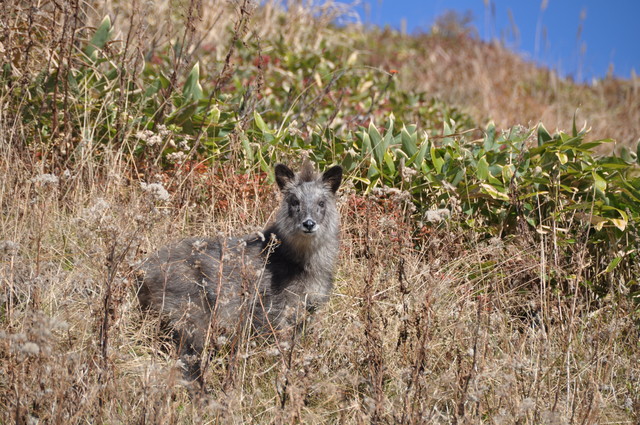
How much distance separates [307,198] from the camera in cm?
543

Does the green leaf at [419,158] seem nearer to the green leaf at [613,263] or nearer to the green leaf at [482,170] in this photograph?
the green leaf at [482,170]

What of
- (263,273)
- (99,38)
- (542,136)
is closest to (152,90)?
(99,38)

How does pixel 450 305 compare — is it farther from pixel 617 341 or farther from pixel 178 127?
pixel 178 127

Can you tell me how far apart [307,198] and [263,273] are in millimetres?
772

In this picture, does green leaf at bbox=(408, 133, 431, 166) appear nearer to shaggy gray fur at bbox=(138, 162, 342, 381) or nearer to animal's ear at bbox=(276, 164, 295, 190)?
shaggy gray fur at bbox=(138, 162, 342, 381)

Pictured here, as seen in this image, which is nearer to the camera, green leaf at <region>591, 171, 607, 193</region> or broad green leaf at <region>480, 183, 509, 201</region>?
green leaf at <region>591, 171, 607, 193</region>

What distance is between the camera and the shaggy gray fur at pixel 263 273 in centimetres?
484

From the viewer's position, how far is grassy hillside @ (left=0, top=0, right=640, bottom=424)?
3678 mm

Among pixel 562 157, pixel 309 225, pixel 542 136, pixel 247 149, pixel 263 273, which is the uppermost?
pixel 542 136

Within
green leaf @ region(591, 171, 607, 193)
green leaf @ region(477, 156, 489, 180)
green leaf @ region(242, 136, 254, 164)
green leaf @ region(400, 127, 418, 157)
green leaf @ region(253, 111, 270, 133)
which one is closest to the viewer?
green leaf @ region(591, 171, 607, 193)

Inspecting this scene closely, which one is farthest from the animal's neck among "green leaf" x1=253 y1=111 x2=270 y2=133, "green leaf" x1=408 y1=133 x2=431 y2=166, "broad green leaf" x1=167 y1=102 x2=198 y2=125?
"broad green leaf" x1=167 y1=102 x2=198 y2=125

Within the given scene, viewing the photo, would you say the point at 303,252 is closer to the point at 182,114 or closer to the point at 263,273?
the point at 263,273

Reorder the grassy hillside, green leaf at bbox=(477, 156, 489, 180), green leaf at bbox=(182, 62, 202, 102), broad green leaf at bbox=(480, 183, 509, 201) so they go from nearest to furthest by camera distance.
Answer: the grassy hillside < broad green leaf at bbox=(480, 183, 509, 201) < green leaf at bbox=(477, 156, 489, 180) < green leaf at bbox=(182, 62, 202, 102)

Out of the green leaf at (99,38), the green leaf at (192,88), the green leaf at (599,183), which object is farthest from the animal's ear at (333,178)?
the green leaf at (99,38)
